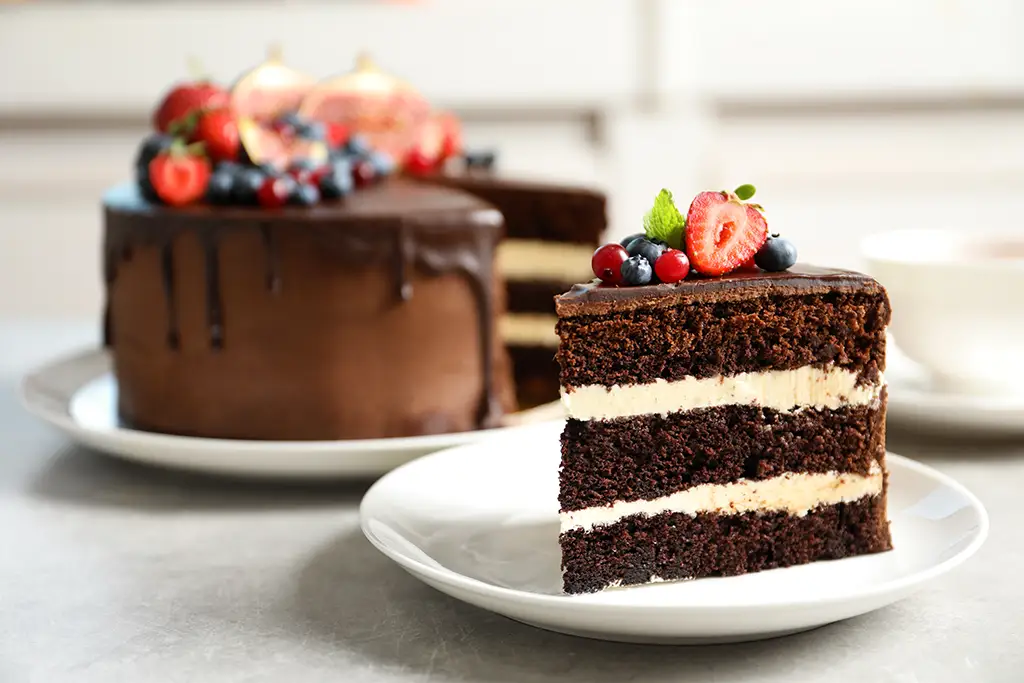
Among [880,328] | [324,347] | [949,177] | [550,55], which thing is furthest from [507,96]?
[880,328]

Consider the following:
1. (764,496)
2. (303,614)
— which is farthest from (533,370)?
(303,614)

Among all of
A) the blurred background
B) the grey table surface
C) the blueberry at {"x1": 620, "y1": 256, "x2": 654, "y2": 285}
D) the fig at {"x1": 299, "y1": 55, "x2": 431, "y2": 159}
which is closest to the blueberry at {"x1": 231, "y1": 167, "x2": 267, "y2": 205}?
the grey table surface

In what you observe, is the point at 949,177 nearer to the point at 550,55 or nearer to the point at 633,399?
the point at 550,55

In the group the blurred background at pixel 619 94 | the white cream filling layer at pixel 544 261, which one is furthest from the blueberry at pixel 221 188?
the blurred background at pixel 619 94

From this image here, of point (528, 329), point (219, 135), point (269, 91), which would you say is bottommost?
point (528, 329)

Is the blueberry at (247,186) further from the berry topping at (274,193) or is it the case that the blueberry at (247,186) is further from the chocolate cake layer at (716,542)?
the chocolate cake layer at (716,542)

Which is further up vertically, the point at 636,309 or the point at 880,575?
the point at 636,309

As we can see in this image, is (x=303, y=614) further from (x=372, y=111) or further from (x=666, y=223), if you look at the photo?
(x=372, y=111)
